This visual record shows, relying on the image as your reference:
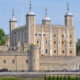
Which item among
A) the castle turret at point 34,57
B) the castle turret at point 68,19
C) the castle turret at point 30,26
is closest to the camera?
the castle turret at point 34,57

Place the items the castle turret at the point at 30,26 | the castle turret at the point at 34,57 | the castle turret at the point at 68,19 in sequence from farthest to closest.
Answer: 1. the castle turret at the point at 68,19
2. the castle turret at the point at 30,26
3. the castle turret at the point at 34,57

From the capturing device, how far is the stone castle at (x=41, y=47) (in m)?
119

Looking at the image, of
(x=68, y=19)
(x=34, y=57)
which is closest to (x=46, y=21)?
(x=68, y=19)

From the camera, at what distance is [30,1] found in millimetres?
143250

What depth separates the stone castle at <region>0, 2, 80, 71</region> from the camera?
119188mm

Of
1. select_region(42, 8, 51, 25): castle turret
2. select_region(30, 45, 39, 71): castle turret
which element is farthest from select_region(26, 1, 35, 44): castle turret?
select_region(30, 45, 39, 71): castle turret

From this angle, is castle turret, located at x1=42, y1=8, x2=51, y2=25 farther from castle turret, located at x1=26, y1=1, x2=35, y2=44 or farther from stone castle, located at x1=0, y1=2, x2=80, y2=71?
castle turret, located at x1=26, y1=1, x2=35, y2=44

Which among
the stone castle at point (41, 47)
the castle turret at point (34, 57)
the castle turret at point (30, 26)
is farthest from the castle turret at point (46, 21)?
the castle turret at point (34, 57)

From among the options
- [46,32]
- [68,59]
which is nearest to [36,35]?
[46,32]

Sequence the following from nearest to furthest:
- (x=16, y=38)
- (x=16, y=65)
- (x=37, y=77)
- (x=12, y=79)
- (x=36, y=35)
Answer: (x=12, y=79), (x=37, y=77), (x=16, y=65), (x=36, y=35), (x=16, y=38)

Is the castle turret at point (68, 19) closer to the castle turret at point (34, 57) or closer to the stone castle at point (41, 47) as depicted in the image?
the stone castle at point (41, 47)

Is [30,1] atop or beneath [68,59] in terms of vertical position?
atop

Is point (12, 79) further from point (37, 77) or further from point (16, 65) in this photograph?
point (16, 65)

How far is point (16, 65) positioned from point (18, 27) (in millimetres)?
31944
